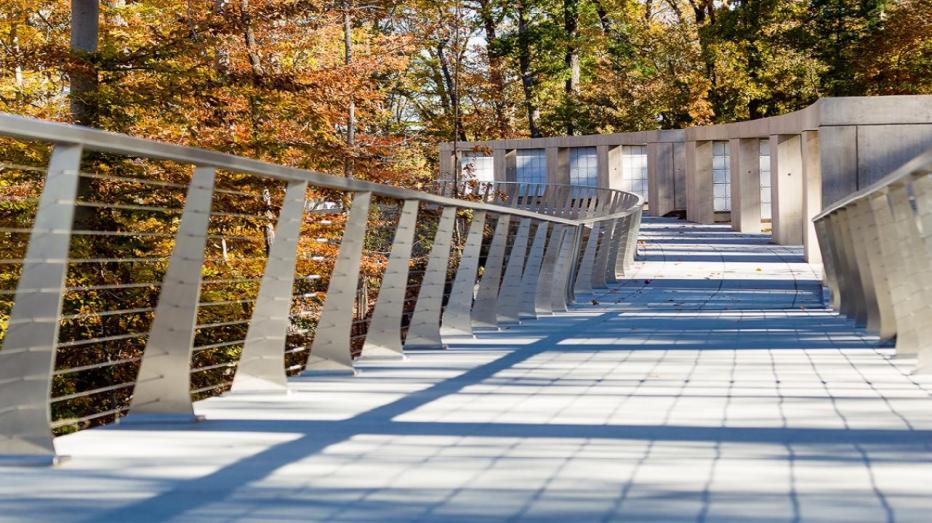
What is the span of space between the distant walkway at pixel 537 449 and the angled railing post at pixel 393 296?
0.79 feet

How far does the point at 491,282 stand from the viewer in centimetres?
1170

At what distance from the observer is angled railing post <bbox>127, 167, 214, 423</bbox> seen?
5.26 meters

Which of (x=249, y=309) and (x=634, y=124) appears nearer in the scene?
(x=249, y=309)

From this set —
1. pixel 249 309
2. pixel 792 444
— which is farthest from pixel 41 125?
pixel 249 309

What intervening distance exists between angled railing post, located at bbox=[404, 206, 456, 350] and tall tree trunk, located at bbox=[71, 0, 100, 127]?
25.3 feet

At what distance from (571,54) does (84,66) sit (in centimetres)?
4335

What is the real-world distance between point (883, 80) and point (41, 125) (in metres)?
40.8

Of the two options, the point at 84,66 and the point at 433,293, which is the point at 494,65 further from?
the point at 433,293

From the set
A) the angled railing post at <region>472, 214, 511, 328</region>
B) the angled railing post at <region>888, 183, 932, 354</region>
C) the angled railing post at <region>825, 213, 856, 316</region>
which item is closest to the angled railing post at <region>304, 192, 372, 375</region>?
the angled railing post at <region>888, 183, 932, 354</region>

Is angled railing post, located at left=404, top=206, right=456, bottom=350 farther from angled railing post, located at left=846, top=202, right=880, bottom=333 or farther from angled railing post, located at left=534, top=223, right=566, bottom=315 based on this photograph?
angled railing post, located at left=534, top=223, right=566, bottom=315

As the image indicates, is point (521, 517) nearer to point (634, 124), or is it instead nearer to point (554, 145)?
point (554, 145)

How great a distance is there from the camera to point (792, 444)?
4.69 m

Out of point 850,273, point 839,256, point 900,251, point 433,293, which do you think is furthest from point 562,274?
point 900,251

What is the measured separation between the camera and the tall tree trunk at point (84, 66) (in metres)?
15.8
